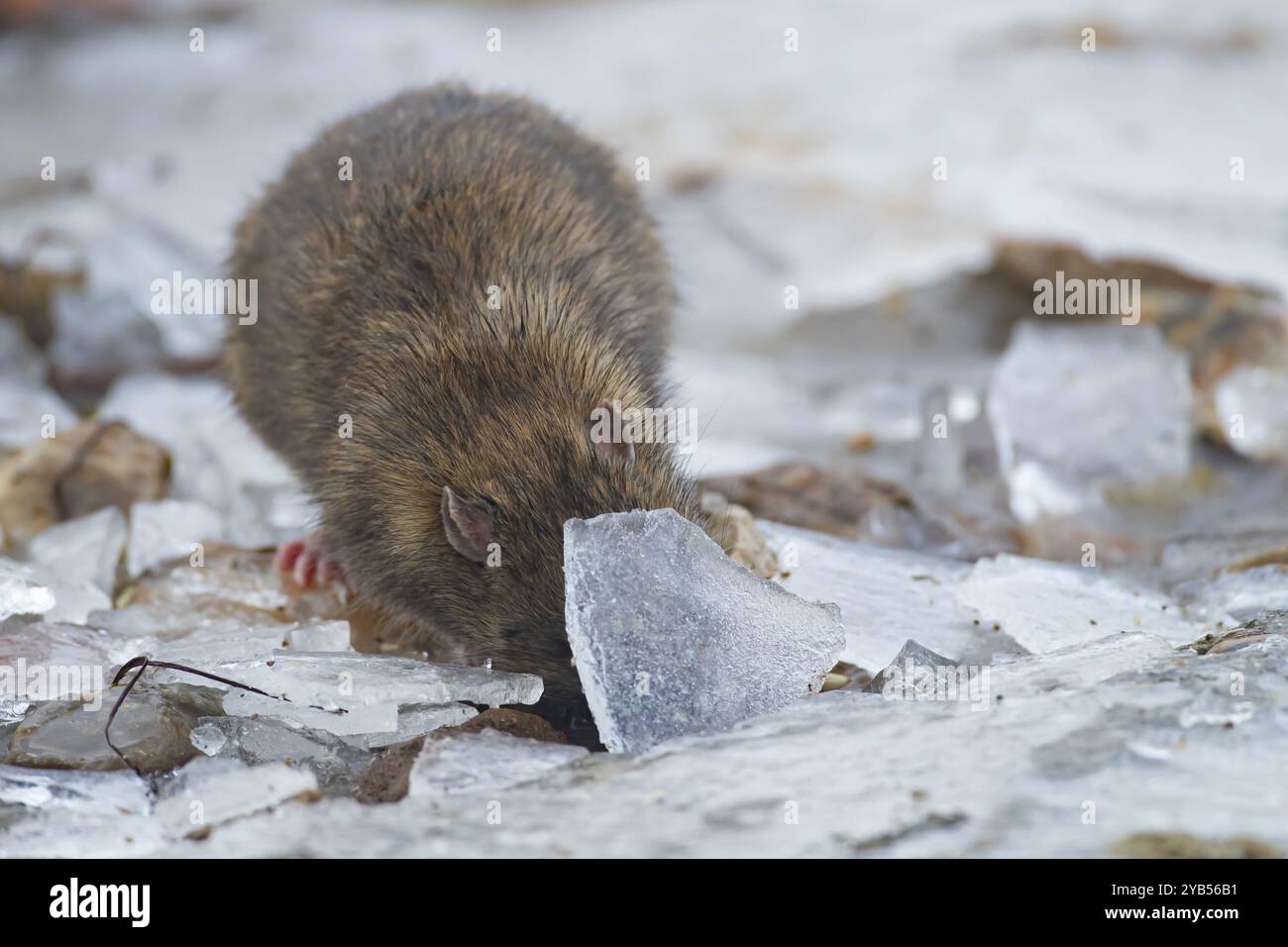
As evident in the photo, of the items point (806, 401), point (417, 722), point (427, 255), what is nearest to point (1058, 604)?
point (417, 722)

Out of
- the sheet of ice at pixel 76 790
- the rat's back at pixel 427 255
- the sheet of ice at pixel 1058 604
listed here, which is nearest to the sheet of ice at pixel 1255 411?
the sheet of ice at pixel 1058 604

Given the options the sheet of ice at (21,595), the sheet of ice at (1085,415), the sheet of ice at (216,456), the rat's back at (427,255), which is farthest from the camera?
the sheet of ice at (1085,415)

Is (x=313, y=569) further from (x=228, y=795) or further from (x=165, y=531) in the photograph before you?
(x=228, y=795)

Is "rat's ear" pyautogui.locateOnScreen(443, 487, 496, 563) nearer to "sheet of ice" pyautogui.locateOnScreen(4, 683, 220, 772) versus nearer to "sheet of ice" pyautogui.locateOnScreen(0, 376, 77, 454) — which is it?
"sheet of ice" pyautogui.locateOnScreen(4, 683, 220, 772)

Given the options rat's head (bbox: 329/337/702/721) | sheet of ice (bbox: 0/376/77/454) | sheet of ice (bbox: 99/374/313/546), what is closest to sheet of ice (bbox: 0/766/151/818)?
rat's head (bbox: 329/337/702/721)

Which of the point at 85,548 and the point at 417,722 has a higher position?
the point at 85,548

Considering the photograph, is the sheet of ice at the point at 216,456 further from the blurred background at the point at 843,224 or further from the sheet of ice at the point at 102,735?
the sheet of ice at the point at 102,735

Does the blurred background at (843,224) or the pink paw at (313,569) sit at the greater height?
the blurred background at (843,224)
